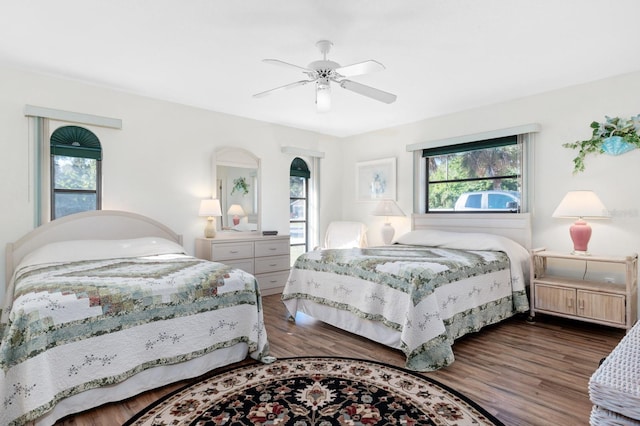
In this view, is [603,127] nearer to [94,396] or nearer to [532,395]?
[532,395]

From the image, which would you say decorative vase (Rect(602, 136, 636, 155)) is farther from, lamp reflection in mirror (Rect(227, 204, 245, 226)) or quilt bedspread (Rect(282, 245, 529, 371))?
lamp reflection in mirror (Rect(227, 204, 245, 226))

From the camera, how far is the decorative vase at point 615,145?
10.9ft

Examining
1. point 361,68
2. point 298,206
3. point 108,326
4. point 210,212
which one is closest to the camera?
point 108,326

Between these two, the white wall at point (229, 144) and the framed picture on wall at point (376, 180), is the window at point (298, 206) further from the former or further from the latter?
the framed picture on wall at point (376, 180)

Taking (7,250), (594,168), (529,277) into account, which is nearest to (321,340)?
(529,277)

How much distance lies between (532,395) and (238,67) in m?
3.29

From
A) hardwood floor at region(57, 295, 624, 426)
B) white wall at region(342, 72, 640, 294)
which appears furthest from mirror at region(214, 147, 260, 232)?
white wall at region(342, 72, 640, 294)

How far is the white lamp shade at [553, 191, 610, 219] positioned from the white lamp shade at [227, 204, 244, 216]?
3.57 m

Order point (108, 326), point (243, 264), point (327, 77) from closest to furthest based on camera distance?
1. point (108, 326)
2. point (327, 77)
3. point (243, 264)

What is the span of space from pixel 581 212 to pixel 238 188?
377cm

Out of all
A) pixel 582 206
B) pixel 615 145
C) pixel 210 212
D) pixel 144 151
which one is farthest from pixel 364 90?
pixel 144 151

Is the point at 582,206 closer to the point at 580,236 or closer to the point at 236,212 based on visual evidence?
the point at 580,236

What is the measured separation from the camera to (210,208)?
4.28 meters

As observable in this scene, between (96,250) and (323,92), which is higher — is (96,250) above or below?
below
